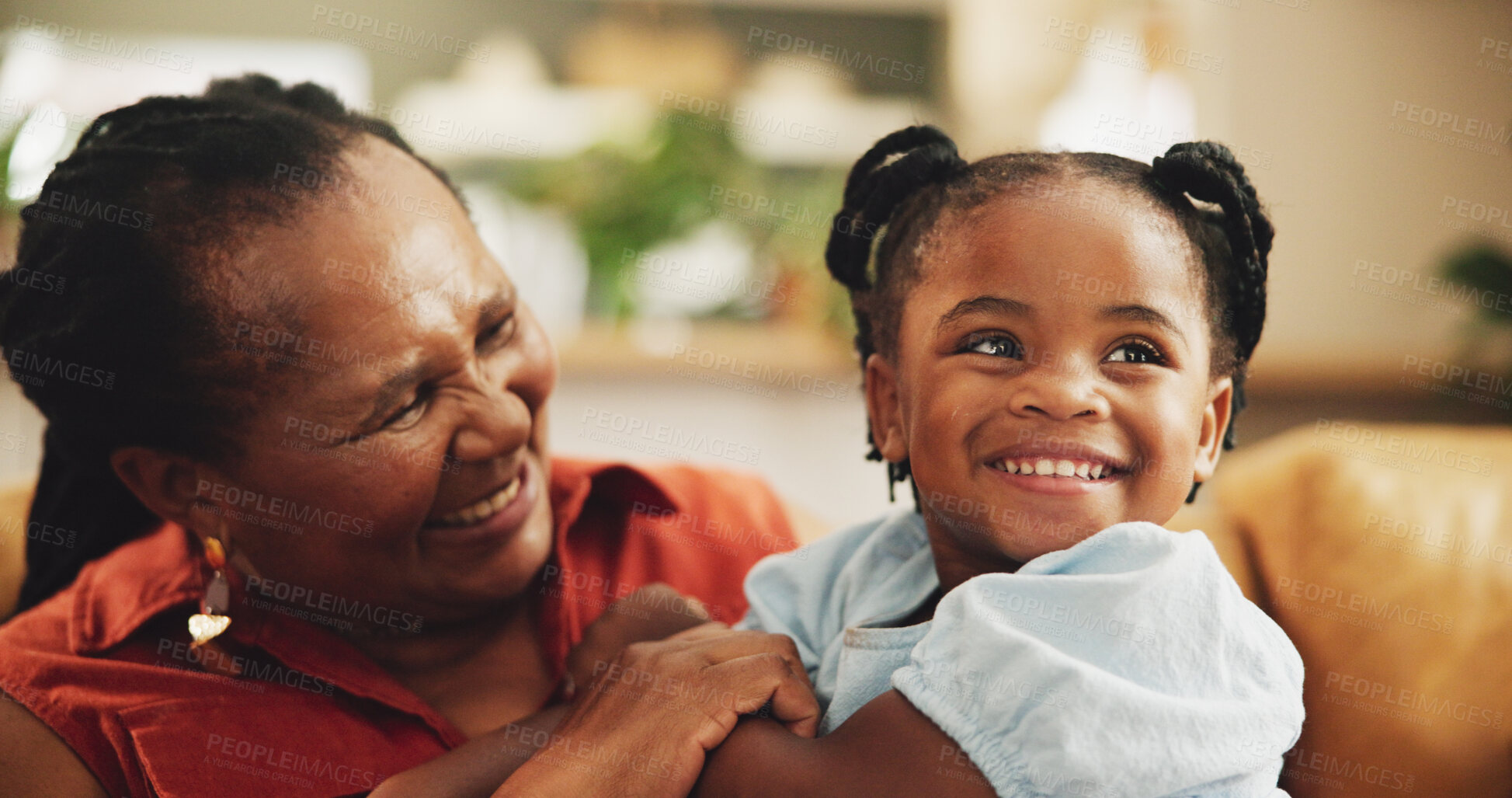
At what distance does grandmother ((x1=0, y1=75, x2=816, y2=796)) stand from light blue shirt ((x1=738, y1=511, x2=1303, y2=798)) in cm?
23

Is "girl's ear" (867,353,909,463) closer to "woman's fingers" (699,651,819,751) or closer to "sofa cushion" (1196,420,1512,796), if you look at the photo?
"woman's fingers" (699,651,819,751)

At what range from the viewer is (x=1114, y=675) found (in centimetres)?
89

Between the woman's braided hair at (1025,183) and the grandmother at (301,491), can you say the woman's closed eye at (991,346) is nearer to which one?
the woman's braided hair at (1025,183)

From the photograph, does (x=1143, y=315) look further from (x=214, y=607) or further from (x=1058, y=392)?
(x=214, y=607)

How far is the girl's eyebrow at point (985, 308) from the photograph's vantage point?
1076mm

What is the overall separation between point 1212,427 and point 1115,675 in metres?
0.44

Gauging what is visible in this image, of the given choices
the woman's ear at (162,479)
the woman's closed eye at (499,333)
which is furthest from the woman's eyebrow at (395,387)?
the woman's ear at (162,479)

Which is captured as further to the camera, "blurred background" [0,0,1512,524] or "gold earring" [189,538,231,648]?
"blurred background" [0,0,1512,524]

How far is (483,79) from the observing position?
5.15 metres

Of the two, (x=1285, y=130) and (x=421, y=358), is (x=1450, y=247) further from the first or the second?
(x=421, y=358)

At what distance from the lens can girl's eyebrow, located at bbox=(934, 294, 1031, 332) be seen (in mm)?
1076

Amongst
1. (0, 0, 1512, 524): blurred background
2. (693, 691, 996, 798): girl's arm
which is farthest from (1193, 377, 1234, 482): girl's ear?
(0, 0, 1512, 524): blurred background

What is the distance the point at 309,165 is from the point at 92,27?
201 inches

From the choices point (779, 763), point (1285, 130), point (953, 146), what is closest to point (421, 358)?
point (779, 763)
